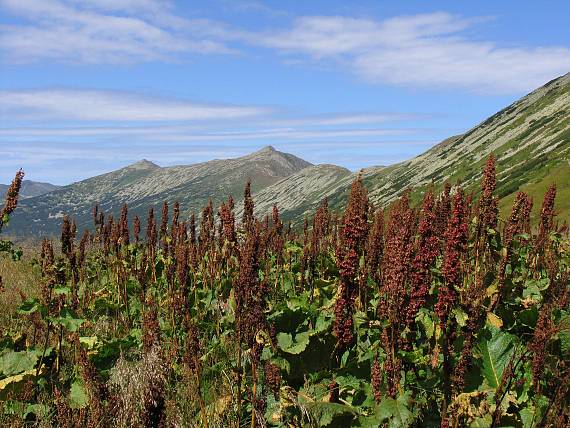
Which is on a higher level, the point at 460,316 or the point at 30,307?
the point at 30,307

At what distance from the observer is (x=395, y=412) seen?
155 inches

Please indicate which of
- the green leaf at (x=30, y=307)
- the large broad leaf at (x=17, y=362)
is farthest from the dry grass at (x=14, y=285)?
the large broad leaf at (x=17, y=362)

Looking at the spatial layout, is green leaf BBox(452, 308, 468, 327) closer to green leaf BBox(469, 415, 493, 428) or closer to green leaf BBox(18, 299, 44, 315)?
green leaf BBox(469, 415, 493, 428)

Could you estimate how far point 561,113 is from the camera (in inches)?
6132

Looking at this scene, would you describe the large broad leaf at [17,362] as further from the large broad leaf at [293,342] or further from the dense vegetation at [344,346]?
the large broad leaf at [293,342]

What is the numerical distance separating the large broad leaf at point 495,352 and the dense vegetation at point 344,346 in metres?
0.01

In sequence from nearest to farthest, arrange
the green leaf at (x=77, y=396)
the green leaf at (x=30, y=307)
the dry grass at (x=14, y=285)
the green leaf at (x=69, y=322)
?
the green leaf at (x=77, y=396), the green leaf at (x=69, y=322), the green leaf at (x=30, y=307), the dry grass at (x=14, y=285)

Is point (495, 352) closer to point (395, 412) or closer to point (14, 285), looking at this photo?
point (395, 412)

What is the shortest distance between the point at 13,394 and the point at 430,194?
5963mm

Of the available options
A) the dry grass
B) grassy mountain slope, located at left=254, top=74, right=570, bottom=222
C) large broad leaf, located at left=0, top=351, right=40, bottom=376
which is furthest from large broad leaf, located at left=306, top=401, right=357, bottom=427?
grassy mountain slope, located at left=254, top=74, right=570, bottom=222

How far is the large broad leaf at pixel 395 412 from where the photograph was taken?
388 centimetres

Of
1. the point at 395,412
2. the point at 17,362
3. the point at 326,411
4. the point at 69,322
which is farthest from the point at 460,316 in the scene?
the point at 17,362

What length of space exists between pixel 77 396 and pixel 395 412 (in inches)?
150

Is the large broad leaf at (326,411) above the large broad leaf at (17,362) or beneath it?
beneath
